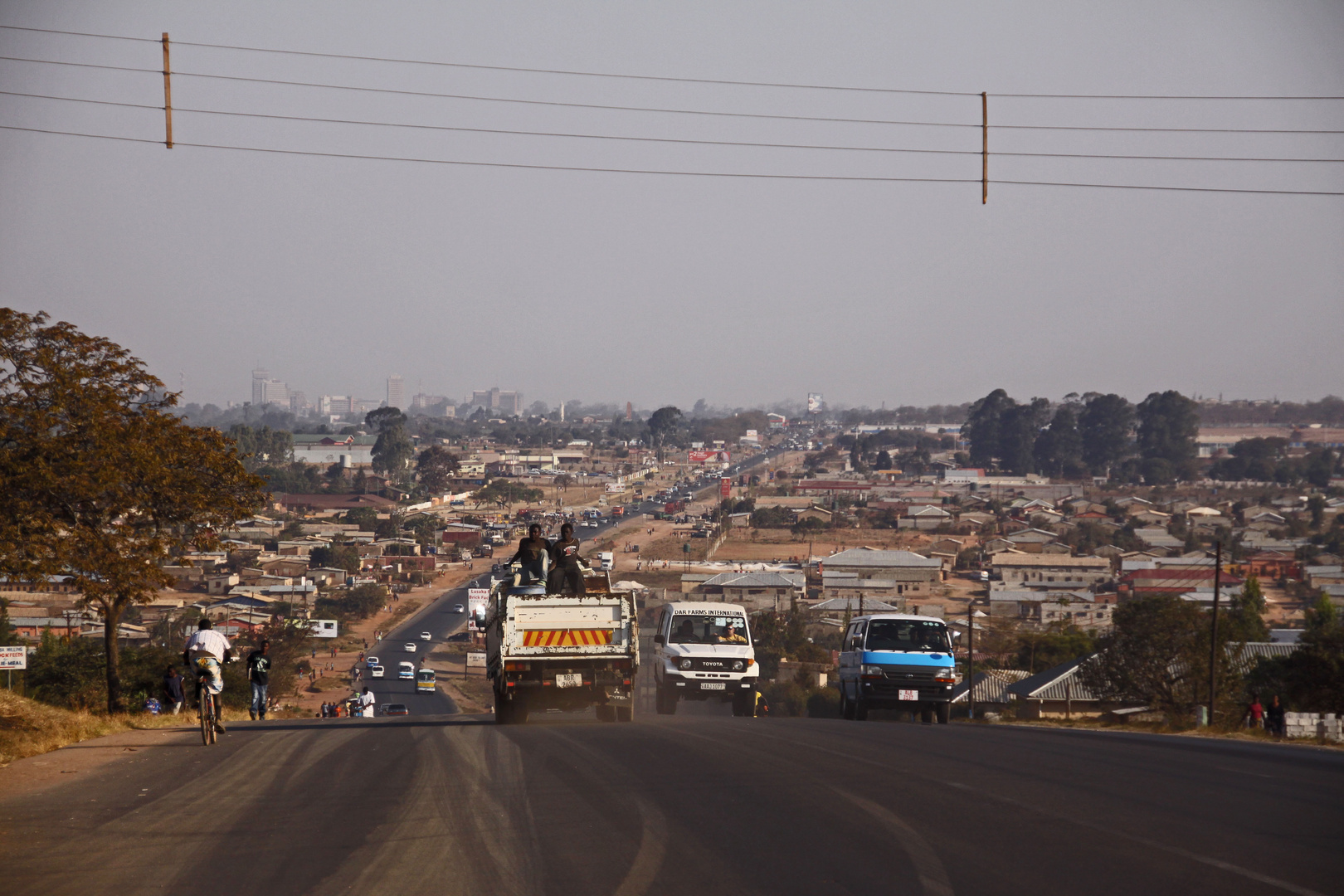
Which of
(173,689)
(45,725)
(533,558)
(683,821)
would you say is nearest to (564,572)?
(533,558)

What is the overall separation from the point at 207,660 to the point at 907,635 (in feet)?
37.7

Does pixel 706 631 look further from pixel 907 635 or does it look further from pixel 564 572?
pixel 564 572

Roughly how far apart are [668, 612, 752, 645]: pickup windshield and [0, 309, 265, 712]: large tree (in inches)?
338

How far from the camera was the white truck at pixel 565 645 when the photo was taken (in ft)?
53.5

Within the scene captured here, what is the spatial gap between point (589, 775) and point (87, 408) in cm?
1406

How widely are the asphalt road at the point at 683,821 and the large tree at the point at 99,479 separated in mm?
8188

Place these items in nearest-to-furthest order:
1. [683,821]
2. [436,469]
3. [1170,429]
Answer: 1. [683,821]
2. [436,469]
3. [1170,429]

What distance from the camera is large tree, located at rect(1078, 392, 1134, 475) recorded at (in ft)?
600

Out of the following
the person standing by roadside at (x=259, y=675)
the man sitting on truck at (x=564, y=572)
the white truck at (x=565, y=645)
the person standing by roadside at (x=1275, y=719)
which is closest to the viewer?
the white truck at (x=565, y=645)

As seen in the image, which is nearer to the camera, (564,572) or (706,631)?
(564,572)

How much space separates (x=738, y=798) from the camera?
9.64 m

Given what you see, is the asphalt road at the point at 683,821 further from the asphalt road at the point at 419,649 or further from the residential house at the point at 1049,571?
the residential house at the point at 1049,571

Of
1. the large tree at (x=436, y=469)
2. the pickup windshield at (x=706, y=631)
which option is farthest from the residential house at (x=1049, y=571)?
the large tree at (x=436, y=469)

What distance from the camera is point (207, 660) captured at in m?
14.1
